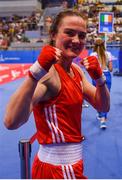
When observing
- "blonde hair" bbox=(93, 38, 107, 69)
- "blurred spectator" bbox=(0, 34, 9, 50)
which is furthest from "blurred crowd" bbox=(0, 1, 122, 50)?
"blonde hair" bbox=(93, 38, 107, 69)

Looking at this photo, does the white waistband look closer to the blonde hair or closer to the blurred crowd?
the blonde hair

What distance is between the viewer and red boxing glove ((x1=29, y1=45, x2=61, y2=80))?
1668 mm

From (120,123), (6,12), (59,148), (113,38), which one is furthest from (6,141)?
(6,12)

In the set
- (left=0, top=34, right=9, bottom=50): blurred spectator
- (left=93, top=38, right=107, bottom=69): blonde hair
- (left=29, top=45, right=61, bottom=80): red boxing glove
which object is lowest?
(left=0, top=34, right=9, bottom=50): blurred spectator

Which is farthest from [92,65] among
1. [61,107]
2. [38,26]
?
[38,26]

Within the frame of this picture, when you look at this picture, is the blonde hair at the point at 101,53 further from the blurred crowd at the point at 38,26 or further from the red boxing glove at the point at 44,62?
the blurred crowd at the point at 38,26

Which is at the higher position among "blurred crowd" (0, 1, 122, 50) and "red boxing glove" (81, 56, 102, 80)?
"red boxing glove" (81, 56, 102, 80)

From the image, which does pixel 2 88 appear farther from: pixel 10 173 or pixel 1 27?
pixel 1 27

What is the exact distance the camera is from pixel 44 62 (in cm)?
168

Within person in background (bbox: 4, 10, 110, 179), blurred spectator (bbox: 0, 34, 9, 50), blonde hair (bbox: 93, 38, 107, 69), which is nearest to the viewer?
person in background (bbox: 4, 10, 110, 179)

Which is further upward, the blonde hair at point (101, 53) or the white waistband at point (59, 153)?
the white waistband at point (59, 153)

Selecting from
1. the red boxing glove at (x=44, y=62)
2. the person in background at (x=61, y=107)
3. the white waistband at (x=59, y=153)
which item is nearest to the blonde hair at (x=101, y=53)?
the person in background at (x=61, y=107)

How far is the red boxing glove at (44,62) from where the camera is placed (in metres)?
1.67

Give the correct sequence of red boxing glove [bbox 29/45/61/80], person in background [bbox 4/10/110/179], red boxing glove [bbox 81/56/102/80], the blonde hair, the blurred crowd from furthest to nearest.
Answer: the blurred crowd → the blonde hair → red boxing glove [bbox 81/56/102/80] → person in background [bbox 4/10/110/179] → red boxing glove [bbox 29/45/61/80]
